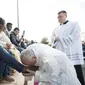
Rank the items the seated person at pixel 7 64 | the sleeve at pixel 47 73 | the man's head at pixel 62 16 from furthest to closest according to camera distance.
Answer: the man's head at pixel 62 16 → the seated person at pixel 7 64 → the sleeve at pixel 47 73

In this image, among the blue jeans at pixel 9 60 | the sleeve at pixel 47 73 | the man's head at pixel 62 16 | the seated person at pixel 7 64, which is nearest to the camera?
the sleeve at pixel 47 73

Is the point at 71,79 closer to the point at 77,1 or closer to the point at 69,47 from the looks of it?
the point at 69,47

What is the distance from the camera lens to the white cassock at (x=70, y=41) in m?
3.41

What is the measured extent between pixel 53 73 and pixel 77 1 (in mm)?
9722

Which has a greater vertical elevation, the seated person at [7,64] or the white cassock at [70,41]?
the white cassock at [70,41]

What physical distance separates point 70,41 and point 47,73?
4.94 feet

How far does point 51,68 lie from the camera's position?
6.31ft

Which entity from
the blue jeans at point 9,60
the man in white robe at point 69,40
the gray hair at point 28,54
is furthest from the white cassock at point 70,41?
the gray hair at point 28,54

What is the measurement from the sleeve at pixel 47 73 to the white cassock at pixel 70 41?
1.45 metres

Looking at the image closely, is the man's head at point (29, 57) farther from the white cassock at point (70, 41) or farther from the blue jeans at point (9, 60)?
the white cassock at point (70, 41)

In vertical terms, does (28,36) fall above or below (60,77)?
above

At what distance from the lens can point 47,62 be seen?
75.4 inches

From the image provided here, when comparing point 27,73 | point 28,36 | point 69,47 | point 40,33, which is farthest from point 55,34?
point 40,33

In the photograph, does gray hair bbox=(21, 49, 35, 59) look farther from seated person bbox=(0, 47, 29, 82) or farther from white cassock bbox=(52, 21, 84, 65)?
white cassock bbox=(52, 21, 84, 65)
